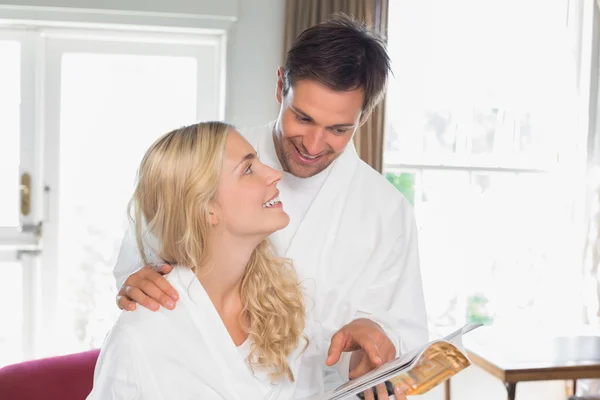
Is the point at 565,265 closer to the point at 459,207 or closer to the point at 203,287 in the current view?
the point at 459,207

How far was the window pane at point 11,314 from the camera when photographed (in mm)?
3648

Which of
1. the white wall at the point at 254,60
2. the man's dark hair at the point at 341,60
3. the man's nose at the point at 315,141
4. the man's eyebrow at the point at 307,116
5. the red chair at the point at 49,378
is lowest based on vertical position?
the red chair at the point at 49,378

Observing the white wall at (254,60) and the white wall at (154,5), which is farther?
the white wall at (254,60)

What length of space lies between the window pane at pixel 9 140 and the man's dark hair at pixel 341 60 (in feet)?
7.83

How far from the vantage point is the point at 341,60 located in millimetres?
1628

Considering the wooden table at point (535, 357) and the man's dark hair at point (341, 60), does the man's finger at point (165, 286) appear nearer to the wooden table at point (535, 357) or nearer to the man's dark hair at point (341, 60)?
the man's dark hair at point (341, 60)

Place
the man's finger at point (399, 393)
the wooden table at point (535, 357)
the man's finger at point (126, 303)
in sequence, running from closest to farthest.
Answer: the man's finger at point (399, 393) → the man's finger at point (126, 303) → the wooden table at point (535, 357)

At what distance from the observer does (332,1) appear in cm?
346

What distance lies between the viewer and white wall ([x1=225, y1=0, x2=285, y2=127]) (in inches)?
138

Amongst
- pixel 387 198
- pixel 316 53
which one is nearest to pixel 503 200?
pixel 387 198

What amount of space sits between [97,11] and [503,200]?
8.19 feet

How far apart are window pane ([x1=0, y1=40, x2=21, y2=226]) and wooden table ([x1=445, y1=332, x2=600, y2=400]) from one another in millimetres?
2473

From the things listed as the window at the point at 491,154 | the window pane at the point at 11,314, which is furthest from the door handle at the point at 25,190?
the window at the point at 491,154

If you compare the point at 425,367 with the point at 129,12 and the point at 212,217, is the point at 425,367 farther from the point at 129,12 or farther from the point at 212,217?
the point at 129,12
